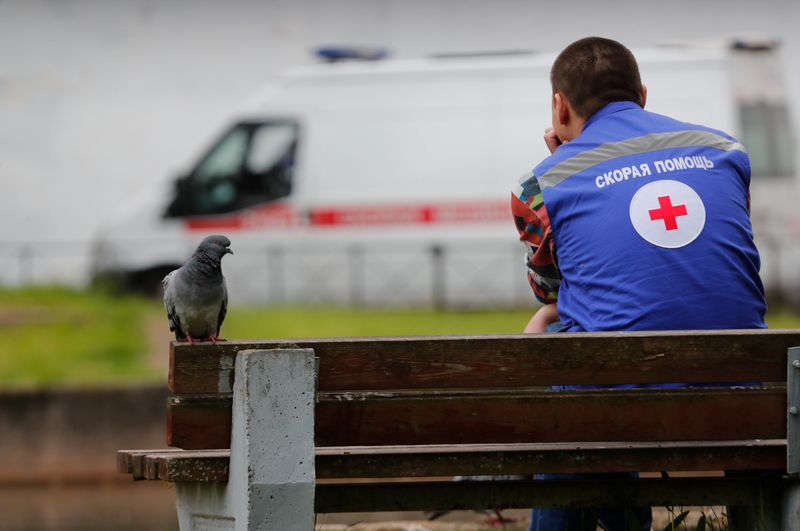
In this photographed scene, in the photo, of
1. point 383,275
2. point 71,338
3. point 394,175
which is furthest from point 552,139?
point 383,275

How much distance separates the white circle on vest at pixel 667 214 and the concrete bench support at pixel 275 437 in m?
0.87

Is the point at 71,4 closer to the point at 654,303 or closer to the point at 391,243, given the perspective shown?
the point at 391,243

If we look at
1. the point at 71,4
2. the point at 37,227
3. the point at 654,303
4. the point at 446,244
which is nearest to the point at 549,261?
the point at 654,303

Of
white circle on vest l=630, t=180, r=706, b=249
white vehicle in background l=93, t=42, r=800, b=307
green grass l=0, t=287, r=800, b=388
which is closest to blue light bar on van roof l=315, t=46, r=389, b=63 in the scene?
white vehicle in background l=93, t=42, r=800, b=307

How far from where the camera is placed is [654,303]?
11.7 feet

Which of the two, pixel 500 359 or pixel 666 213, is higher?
pixel 666 213

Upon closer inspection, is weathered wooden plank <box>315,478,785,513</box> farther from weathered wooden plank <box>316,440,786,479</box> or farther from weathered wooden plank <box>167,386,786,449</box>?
weathered wooden plank <box>167,386,786,449</box>

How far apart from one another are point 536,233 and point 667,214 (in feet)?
1.34

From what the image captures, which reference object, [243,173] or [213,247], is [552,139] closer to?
[213,247]

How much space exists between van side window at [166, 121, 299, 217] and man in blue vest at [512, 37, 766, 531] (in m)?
11.8

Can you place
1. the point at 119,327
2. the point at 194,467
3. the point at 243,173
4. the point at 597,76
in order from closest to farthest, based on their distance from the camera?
the point at 194,467 → the point at 597,76 → the point at 119,327 → the point at 243,173

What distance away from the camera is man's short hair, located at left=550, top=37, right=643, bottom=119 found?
3.88 meters

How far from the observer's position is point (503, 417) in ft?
11.2

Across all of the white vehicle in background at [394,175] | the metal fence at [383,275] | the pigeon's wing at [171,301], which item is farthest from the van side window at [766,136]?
the pigeon's wing at [171,301]
